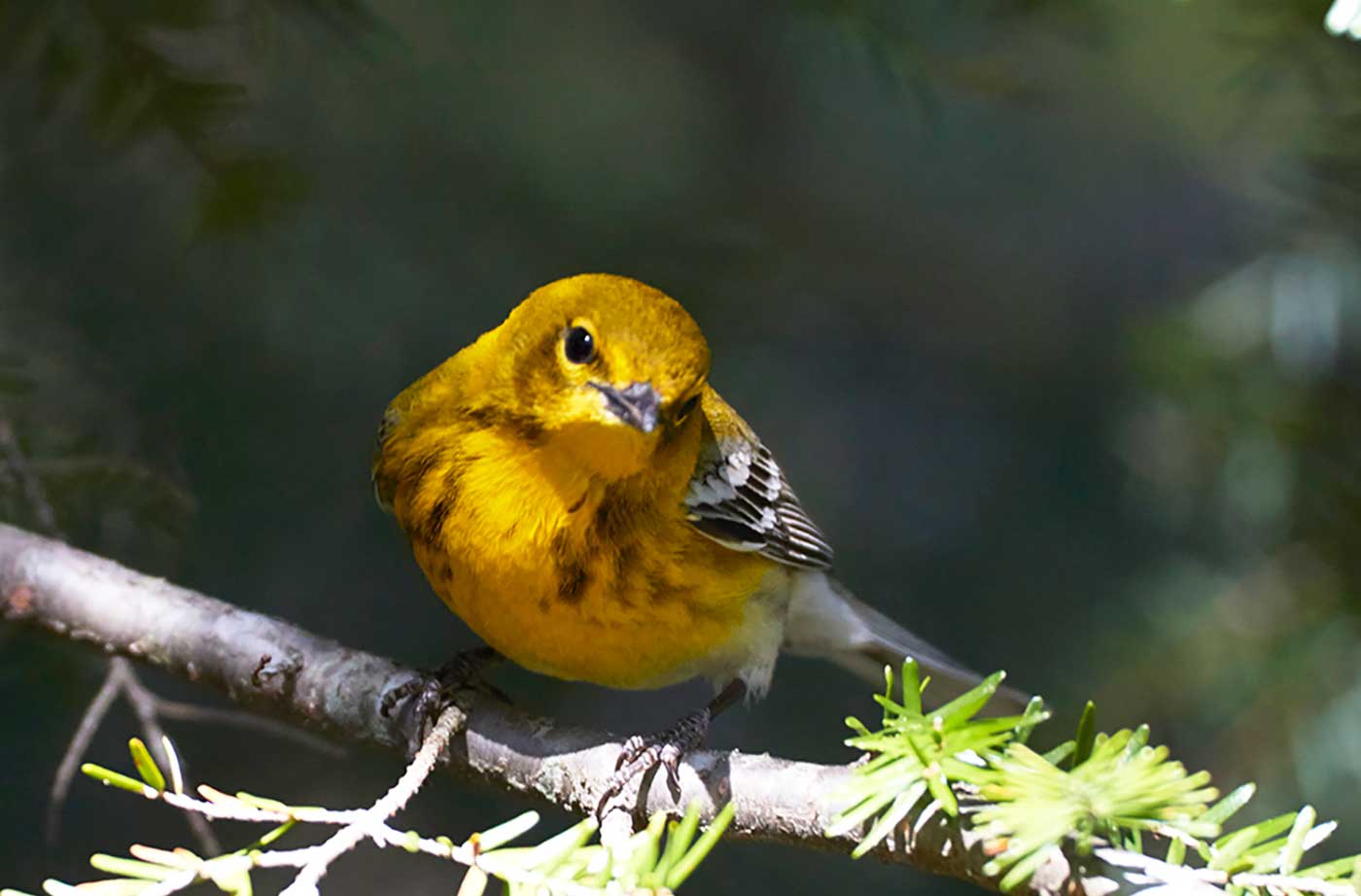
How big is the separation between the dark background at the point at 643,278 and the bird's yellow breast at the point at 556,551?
0.73m

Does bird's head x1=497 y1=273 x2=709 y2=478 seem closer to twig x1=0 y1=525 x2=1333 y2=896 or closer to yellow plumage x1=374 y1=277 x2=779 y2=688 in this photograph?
yellow plumage x1=374 y1=277 x2=779 y2=688

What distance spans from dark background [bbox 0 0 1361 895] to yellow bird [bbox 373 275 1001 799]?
0.65 m

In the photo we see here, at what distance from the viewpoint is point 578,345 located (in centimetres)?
199

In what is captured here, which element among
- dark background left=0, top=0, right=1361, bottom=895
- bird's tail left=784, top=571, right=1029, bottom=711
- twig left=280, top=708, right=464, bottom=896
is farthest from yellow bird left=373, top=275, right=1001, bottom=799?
dark background left=0, top=0, right=1361, bottom=895

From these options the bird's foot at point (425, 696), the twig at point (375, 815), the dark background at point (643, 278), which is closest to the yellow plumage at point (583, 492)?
the bird's foot at point (425, 696)

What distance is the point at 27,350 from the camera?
2689 millimetres

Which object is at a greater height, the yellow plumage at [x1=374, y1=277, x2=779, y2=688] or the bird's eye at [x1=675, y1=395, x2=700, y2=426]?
the bird's eye at [x1=675, y1=395, x2=700, y2=426]

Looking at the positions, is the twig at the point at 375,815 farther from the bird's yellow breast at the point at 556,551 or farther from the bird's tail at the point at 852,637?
the bird's tail at the point at 852,637

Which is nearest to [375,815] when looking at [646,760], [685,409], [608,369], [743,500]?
[646,760]

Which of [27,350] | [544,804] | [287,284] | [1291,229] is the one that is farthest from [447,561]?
[1291,229]

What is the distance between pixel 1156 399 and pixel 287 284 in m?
2.09

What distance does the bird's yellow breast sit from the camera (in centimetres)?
206

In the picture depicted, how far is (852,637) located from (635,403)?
4.14 feet

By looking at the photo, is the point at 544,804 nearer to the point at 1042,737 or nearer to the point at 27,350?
the point at 1042,737
